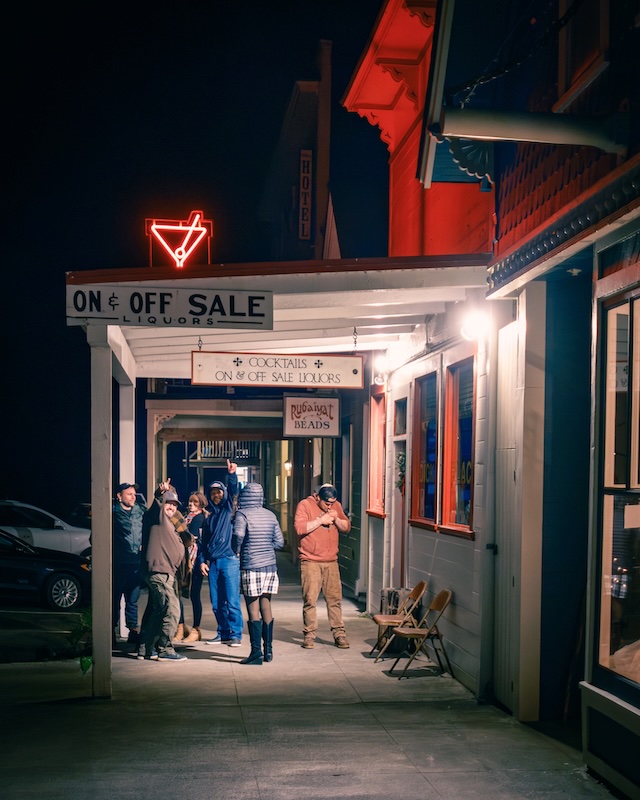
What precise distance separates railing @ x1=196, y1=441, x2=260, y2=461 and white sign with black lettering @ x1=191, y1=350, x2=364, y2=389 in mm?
36383

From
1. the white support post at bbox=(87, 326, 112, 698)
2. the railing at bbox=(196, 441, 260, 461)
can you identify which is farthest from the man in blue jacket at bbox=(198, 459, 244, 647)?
the railing at bbox=(196, 441, 260, 461)

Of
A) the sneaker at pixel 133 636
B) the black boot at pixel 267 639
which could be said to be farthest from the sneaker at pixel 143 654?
the black boot at pixel 267 639

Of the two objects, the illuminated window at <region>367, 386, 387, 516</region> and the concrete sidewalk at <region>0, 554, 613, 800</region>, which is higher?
the illuminated window at <region>367, 386, 387, 516</region>

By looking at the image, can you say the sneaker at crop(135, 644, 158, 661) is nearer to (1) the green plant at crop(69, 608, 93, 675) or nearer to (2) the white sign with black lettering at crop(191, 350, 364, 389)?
(1) the green plant at crop(69, 608, 93, 675)

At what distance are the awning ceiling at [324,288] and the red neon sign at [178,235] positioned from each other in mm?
875

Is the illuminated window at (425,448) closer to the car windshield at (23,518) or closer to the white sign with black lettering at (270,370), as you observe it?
the white sign with black lettering at (270,370)

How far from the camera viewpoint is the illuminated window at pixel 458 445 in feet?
30.7

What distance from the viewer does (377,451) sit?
549 inches

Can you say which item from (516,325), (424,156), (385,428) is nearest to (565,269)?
(516,325)

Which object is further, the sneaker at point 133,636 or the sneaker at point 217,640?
the sneaker at point 217,640

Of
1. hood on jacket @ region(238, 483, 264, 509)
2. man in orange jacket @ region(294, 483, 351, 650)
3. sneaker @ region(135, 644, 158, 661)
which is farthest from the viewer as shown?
man in orange jacket @ region(294, 483, 351, 650)

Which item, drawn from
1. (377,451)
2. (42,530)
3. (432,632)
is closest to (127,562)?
(432,632)

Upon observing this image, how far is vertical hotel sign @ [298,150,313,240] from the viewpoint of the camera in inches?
837

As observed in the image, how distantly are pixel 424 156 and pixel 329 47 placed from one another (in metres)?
13.0
